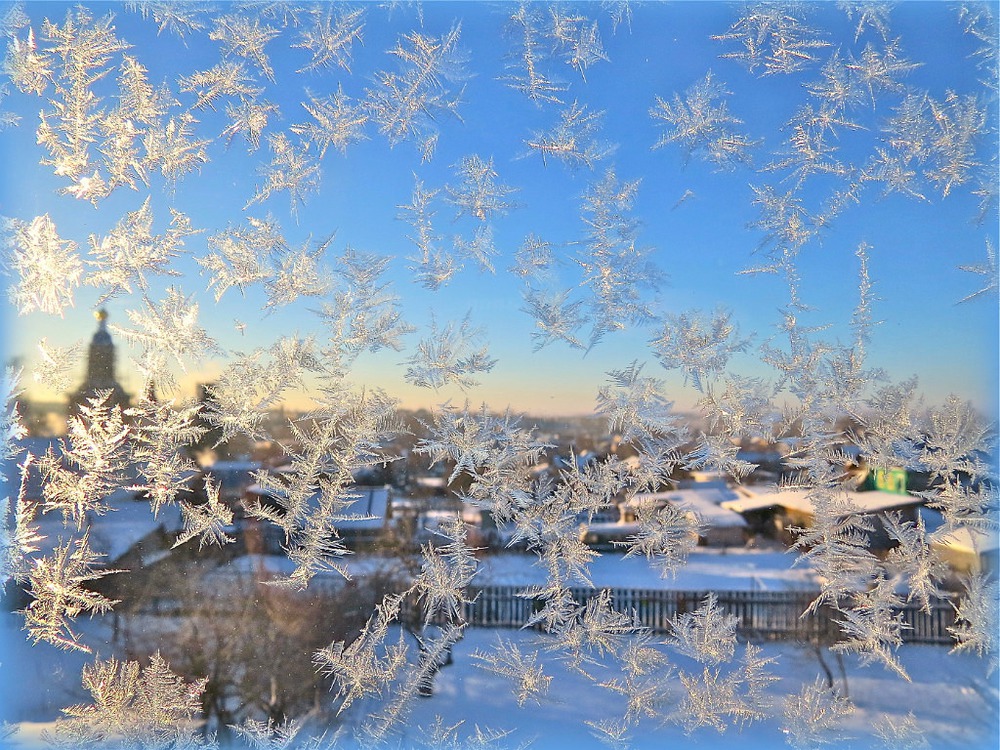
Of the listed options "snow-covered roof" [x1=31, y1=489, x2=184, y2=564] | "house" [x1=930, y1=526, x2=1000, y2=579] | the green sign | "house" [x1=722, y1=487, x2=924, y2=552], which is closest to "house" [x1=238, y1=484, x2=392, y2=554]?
"snow-covered roof" [x1=31, y1=489, x2=184, y2=564]

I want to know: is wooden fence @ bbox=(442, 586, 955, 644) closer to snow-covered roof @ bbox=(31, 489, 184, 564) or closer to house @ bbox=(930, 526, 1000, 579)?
house @ bbox=(930, 526, 1000, 579)

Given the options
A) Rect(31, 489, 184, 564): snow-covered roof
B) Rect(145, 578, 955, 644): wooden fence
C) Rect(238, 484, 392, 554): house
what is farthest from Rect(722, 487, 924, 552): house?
Rect(31, 489, 184, 564): snow-covered roof

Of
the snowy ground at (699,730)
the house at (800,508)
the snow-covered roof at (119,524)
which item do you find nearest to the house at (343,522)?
the snow-covered roof at (119,524)

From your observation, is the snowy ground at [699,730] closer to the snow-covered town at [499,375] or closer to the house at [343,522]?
the snow-covered town at [499,375]

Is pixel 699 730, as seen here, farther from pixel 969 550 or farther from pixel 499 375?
pixel 499 375

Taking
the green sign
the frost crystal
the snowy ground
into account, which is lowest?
the snowy ground

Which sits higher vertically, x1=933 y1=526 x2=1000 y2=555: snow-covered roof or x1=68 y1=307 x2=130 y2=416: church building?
x1=68 y1=307 x2=130 y2=416: church building

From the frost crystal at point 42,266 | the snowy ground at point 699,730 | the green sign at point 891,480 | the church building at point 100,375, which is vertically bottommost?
the snowy ground at point 699,730

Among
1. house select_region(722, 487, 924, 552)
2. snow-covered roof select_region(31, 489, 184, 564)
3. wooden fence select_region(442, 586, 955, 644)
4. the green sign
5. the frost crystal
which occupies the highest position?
the frost crystal

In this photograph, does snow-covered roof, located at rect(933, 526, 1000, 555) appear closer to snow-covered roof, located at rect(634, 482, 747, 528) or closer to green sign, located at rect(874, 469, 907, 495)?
green sign, located at rect(874, 469, 907, 495)
